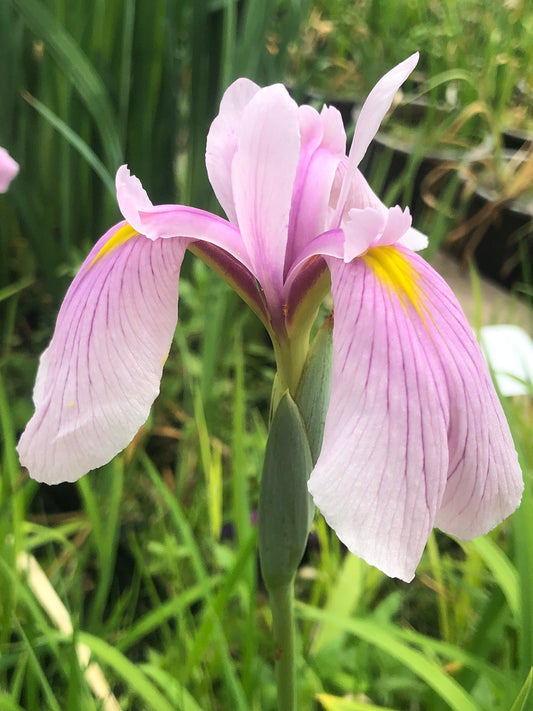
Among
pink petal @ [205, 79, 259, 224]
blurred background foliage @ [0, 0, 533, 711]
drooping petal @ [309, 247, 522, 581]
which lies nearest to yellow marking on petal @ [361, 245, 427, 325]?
drooping petal @ [309, 247, 522, 581]

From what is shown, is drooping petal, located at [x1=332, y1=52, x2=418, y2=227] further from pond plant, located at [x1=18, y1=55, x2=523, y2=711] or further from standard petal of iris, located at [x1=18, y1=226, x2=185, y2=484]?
standard petal of iris, located at [x1=18, y1=226, x2=185, y2=484]

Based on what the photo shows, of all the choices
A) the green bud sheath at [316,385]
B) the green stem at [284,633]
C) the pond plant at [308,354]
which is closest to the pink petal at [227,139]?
the pond plant at [308,354]

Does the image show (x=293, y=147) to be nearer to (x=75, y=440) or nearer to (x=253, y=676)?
(x=75, y=440)

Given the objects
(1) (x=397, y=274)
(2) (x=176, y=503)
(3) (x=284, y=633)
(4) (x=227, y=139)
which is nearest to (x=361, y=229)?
(1) (x=397, y=274)

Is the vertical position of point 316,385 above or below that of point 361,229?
below

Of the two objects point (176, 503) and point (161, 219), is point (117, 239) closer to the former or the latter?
point (161, 219)

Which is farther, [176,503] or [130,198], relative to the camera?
[176,503]

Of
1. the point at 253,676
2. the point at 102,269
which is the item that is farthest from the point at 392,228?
the point at 253,676

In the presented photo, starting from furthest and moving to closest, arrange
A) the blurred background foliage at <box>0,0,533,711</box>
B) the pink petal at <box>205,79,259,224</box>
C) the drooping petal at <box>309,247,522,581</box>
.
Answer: the blurred background foliage at <box>0,0,533,711</box>
the pink petal at <box>205,79,259,224</box>
the drooping petal at <box>309,247,522,581</box>
